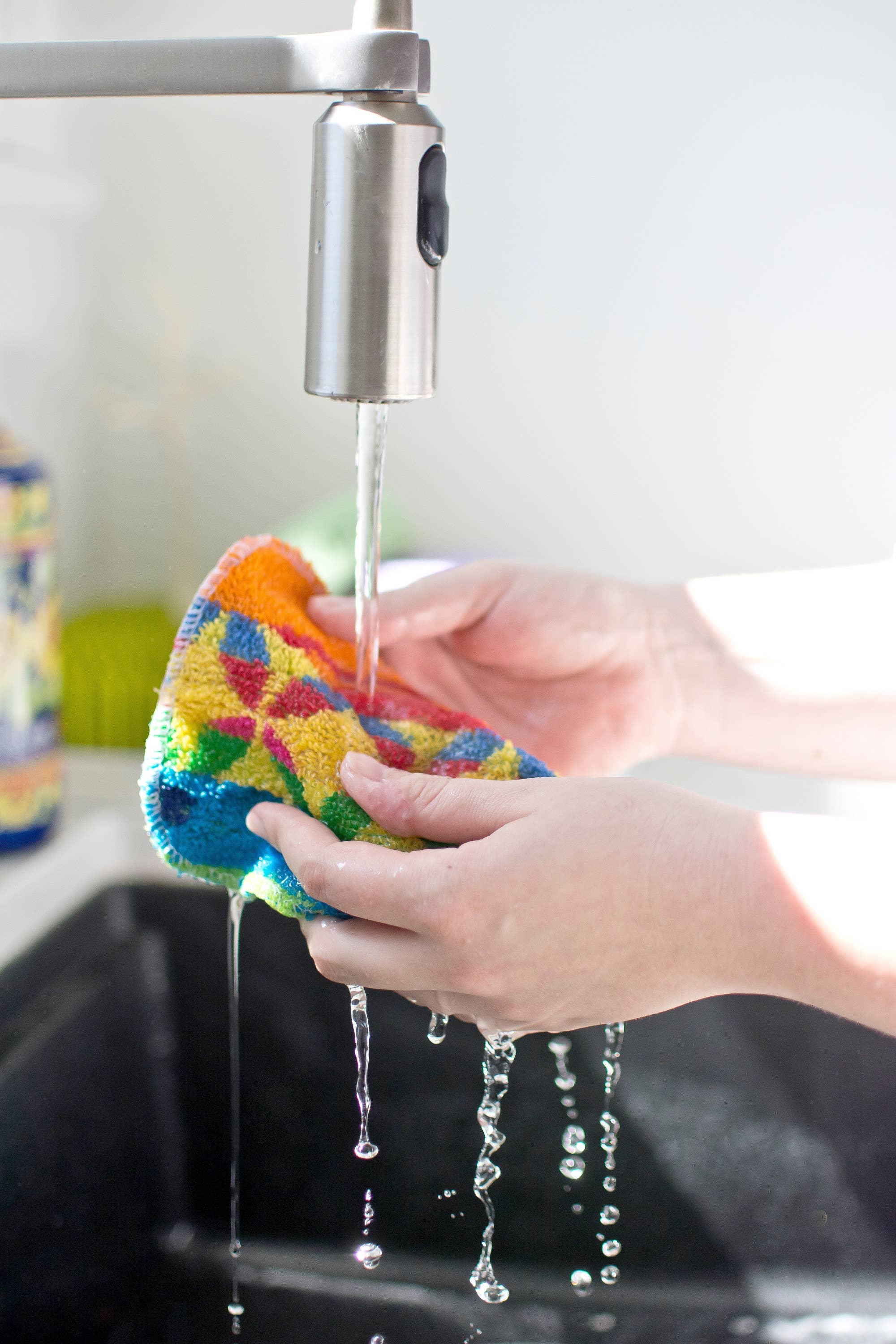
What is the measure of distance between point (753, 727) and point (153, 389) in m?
0.84

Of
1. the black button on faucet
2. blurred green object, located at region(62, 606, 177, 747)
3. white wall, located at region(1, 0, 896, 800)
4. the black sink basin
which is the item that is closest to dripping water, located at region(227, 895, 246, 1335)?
the black sink basin

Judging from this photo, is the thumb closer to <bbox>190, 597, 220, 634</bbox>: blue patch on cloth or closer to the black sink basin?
<bbox>190, 597, 220, 634</bbox>: blue patch on cloth

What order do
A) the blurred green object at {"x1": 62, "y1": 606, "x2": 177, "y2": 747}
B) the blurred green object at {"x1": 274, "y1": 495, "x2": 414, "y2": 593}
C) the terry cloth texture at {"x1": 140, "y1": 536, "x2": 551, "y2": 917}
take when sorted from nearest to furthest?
the terry cloth texture at {"x1": 140, "y1": 536, "x2": 551, "y2": 917}
the blurred green object at {"x1": 274, "y1": 495, "x2": 414, "y2": 593}
the blurred green object at {"x1": 62, "y1": 606, "x2": 177, "y2": 747}

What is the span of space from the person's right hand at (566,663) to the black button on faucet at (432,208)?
31 cm

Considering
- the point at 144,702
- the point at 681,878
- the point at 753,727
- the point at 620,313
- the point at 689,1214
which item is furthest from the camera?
the point at 620,313

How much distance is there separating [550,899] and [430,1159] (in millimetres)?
515

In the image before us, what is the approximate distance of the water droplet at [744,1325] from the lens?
2.67 feet

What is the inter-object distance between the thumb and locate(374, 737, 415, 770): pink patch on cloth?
50mm

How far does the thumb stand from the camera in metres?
0.46

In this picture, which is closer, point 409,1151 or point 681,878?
point 681,878

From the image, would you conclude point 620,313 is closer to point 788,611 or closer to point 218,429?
point 218,429

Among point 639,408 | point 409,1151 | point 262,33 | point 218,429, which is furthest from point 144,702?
point 262,33

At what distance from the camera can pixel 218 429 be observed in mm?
1290

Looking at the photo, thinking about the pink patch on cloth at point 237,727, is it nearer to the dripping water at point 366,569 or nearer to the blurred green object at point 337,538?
the dripping water at point 366,569
